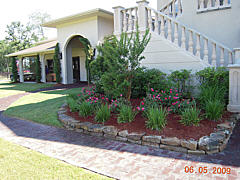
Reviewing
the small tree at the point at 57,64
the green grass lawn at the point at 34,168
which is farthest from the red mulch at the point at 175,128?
the small tree at the point at 57,64

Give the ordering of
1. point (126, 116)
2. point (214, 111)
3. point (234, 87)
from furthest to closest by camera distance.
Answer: point (234, 87) → point (126, 116) → point (214, 111)

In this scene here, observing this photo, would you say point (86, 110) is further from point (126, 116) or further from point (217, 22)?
point (217, 22)

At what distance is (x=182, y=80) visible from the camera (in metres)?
6.01

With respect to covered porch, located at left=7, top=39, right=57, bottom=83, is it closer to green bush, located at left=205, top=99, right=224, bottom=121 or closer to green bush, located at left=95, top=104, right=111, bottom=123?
green bush, located at left=95, top=104, right=111, bottom=123

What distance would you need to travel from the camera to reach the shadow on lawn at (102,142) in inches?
126

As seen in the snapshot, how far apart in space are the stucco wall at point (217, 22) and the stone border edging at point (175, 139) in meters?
3.44

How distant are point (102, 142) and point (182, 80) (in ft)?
10.7

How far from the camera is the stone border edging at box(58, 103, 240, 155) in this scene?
11.1 ft

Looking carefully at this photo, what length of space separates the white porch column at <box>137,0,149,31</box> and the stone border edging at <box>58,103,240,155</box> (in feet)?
13.4

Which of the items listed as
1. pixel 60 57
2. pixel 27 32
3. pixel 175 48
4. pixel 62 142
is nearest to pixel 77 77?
pixel 60 57

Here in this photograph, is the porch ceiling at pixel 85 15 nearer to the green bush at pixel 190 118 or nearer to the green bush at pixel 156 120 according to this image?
the green bush at pixel 156 120

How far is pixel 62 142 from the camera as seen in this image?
4164 mm

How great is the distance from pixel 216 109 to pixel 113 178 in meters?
2.85

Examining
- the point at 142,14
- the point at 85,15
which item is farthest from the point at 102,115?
the point at 85,15
